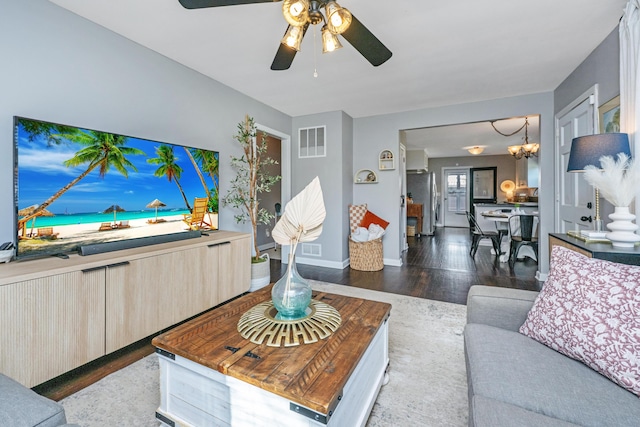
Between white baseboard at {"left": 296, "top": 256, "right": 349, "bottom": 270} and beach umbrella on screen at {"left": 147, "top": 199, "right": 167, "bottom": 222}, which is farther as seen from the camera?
white baseboard at {"left": 296, "top": 256, "right": 349, "bottom": 270}

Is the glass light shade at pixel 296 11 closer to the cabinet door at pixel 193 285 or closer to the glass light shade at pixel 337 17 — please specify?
the glass light shade at pixel 337 17

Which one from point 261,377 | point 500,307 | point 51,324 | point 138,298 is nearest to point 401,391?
point 500,307

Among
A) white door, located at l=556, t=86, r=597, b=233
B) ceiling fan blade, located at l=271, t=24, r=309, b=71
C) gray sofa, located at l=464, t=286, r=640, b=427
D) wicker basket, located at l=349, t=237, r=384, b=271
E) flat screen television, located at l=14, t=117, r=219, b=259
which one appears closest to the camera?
gray sofa, located at l=464, t=286, r=640, b=427

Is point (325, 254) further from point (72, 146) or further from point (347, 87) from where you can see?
point (72, 146)

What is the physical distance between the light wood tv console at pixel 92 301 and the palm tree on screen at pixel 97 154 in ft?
1.64

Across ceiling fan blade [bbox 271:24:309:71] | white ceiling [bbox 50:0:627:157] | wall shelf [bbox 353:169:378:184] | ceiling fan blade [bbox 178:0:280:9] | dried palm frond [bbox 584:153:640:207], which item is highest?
white ceiling [bbox 50:0:627:157]

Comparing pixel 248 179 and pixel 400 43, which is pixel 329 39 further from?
pixel 248 179

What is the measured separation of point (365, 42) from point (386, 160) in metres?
2.98

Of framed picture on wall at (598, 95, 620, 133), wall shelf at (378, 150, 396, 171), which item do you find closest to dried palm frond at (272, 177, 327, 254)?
framed picture on wall at (598, 95, 620, 133)

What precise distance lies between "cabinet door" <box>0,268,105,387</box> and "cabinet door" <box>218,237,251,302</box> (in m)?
1.02

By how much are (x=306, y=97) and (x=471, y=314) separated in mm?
3237

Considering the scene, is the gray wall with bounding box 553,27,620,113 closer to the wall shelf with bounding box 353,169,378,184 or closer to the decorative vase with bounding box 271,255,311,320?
the wall shelf with bounding box 353,169,378,184

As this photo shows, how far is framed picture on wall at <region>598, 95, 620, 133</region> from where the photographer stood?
87.5 inches

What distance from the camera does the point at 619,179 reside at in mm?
1748
